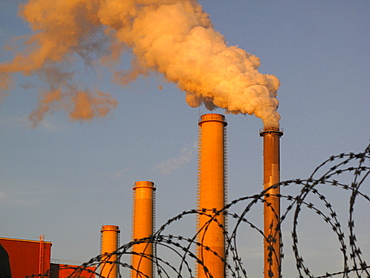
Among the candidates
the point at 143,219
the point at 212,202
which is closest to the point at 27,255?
the point at 143,219

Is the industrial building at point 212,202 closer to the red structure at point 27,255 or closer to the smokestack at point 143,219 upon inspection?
the red structure at point 27,255

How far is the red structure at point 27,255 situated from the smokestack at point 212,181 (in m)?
10.9

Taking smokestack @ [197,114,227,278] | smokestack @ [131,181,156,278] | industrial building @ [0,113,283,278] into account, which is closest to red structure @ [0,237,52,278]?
industrial building @ [0,113,283,278]

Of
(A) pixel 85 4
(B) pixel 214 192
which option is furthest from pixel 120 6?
(B) pixel 214 192

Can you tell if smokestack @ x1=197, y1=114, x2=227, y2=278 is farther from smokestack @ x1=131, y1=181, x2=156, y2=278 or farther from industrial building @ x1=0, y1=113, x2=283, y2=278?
smokestack @ x1=131, y1=181, x2=156, y2=278

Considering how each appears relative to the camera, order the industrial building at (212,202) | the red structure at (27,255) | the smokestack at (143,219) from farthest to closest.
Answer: the smokestack at (143,219) → the red structure at (27,255) → the industrial building at (212,202)

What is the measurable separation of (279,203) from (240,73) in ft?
23.4

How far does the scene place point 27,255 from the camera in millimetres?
41562

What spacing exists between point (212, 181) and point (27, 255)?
13.1 meters

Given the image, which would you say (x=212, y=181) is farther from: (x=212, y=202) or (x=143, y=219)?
(x=143, y=219)

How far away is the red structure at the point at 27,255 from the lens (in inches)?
1592

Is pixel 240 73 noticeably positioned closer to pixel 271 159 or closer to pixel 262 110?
pixel 262 110

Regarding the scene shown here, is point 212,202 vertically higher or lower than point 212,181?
lower

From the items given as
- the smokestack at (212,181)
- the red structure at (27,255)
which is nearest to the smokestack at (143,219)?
the red structure at (27,255)
